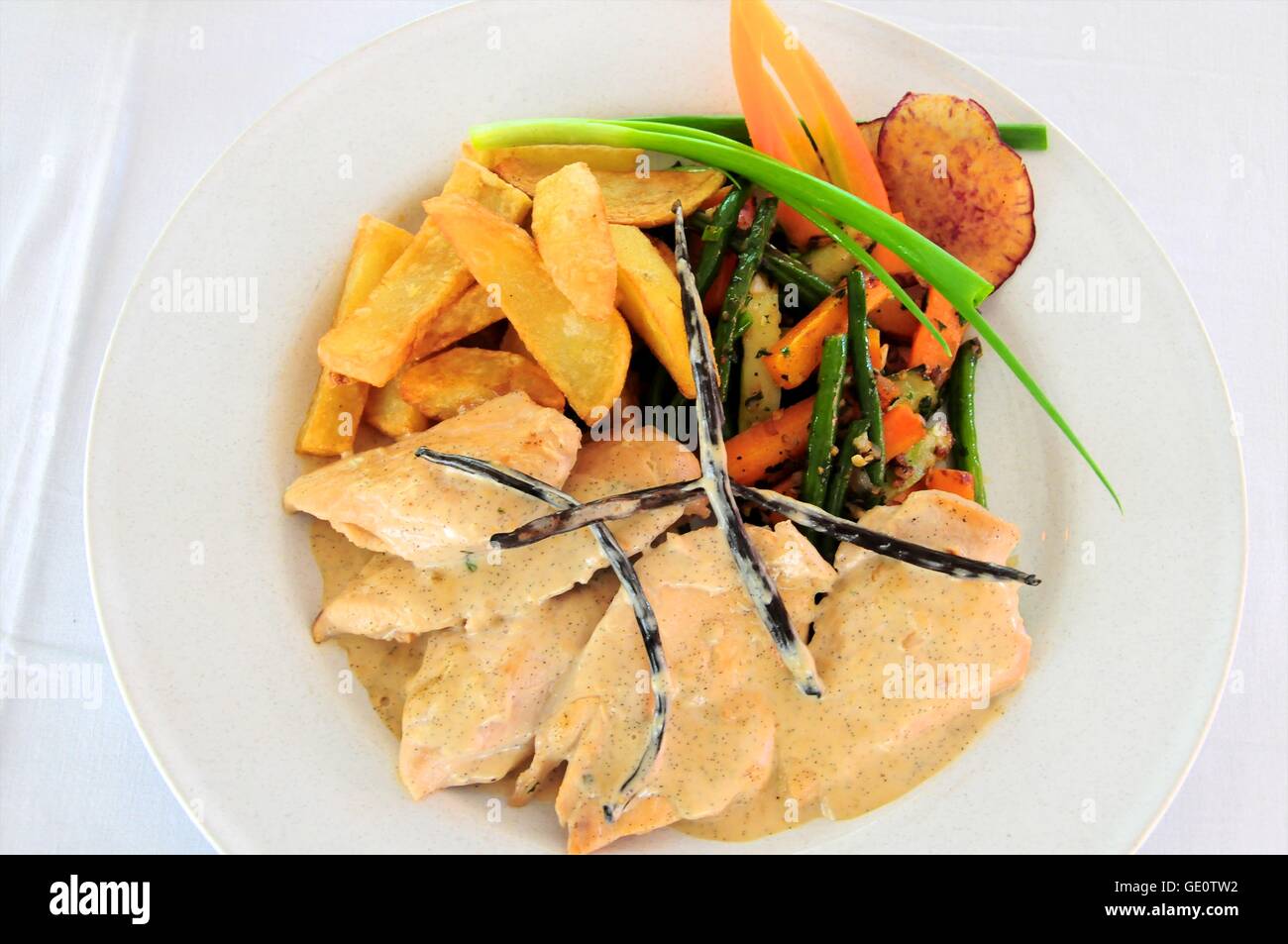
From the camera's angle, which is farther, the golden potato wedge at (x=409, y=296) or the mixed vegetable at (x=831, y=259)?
the mixed vegetable at (x=831, y=259)

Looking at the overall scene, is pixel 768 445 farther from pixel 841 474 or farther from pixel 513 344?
pixel 513 344

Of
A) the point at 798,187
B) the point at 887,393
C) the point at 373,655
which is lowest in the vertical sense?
the point at 373,655

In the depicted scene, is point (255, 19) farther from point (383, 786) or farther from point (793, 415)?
point (383, 786)

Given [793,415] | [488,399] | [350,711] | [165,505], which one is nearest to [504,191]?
[488,399]

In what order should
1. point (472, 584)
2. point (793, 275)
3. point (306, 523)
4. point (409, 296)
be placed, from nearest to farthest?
point (472, 584)
point (409, 296)
point (306, 523)
point (793, 275)

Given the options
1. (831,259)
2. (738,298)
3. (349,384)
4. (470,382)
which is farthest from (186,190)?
(831,259)

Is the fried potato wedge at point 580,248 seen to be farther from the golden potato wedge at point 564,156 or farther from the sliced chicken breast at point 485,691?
the sliced chicken breast at point 485,691

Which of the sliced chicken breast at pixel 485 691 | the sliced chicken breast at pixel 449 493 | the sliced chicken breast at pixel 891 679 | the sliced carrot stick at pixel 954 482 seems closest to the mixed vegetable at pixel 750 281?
the sliced carrot stick at pixel 954 482
